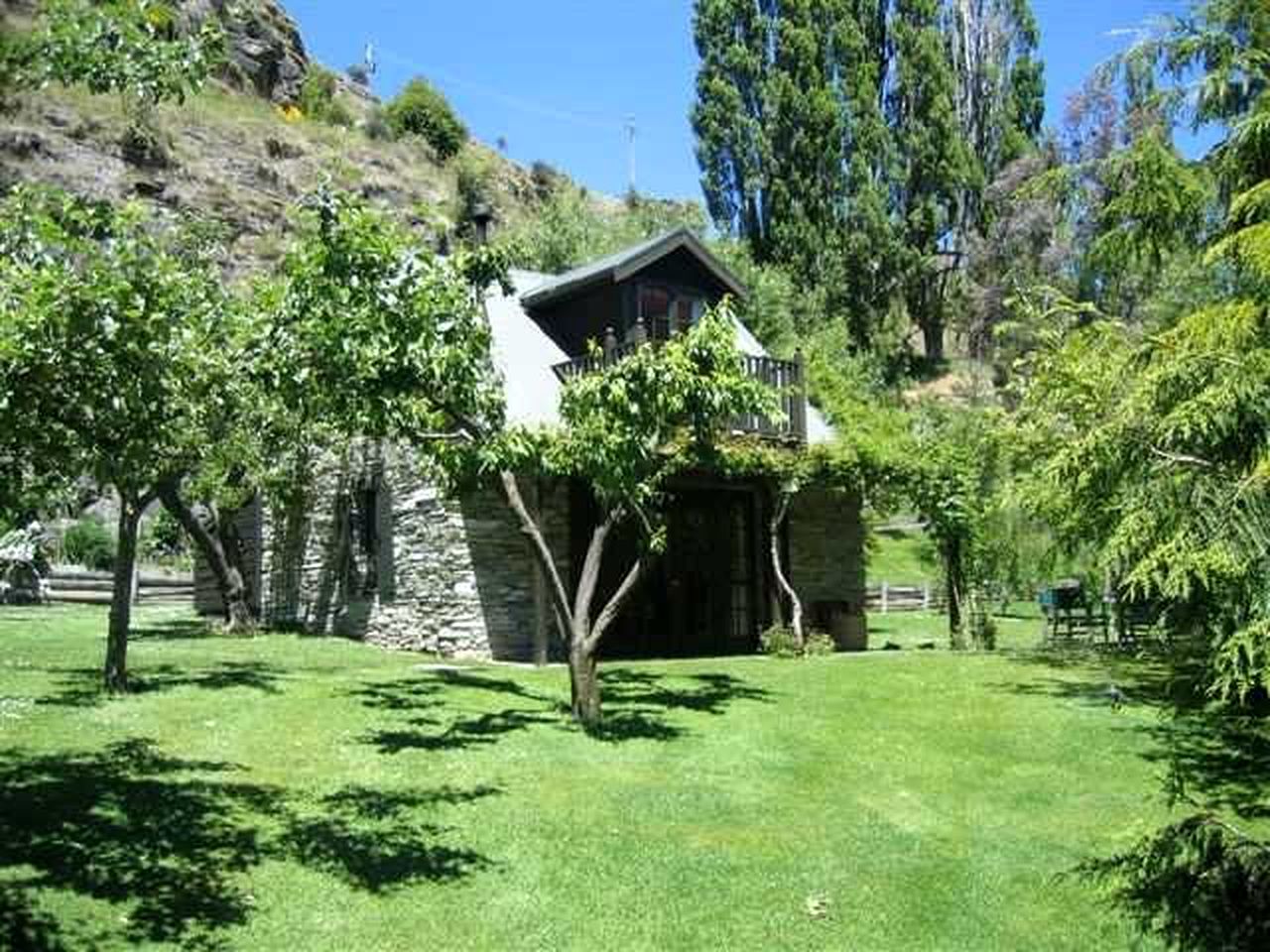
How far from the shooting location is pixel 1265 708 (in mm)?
12016

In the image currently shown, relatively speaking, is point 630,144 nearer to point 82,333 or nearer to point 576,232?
point 576,232

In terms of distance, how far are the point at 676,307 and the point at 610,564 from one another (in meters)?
4.53

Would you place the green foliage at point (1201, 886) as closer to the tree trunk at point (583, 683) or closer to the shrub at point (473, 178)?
the tree trunk at point (583, 683)

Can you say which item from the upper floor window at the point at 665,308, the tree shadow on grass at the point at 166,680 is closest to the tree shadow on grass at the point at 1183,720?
the upper floor window at the point at 665,308

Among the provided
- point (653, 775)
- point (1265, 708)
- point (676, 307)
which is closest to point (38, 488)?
point (653, 775)

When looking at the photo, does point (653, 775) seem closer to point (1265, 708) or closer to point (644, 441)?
point (644, 441)

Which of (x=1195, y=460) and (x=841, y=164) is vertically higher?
(x=841, y=164)

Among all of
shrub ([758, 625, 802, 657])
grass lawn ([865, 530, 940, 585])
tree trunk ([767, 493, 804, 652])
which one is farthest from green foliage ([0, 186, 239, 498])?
grass lawn ([865, 530, 940, 585])

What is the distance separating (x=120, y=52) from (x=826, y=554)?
1639 cm

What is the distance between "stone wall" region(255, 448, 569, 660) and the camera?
16359mm

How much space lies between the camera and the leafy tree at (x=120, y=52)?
4.93 metres

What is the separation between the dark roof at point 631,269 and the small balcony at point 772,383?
4.08 feet

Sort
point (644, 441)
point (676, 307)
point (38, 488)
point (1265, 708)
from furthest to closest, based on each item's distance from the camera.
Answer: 1. point (676, 307)
2. point (1265, 708)
3. point (644, 441)
4. point (38, 488)

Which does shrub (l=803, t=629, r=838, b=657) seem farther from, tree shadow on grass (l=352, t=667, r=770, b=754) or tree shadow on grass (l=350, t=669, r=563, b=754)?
tree shadow on grass (l=350, t=669, r=563, b=754)
